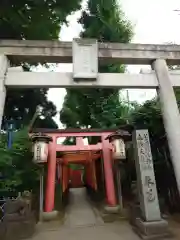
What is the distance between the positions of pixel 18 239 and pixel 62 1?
7.12 metres

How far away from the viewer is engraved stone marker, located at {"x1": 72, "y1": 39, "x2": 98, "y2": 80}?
15.8 ft

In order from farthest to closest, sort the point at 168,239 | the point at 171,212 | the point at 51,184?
the point at 51,184 → the point at 171,212 → the point at 168,239

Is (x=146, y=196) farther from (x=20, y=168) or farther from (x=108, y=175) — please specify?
(x=20, y=168)

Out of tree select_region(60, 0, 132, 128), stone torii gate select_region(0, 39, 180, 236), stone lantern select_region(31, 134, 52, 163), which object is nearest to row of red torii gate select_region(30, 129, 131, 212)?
stone lantern select_region(31, 134, 52, 163)

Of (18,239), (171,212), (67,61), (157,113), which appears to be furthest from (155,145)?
(18,239)

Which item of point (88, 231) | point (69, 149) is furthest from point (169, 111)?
point (69, 149)

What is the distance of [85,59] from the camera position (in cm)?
498

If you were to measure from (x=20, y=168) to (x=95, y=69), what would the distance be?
471 cm

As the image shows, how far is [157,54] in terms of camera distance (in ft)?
17.7

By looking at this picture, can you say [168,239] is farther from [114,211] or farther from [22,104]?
[22,104]

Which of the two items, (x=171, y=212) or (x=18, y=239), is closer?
(x=18, y=239)

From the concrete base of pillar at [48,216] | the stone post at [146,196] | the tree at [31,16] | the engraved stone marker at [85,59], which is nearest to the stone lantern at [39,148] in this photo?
the concrete base of pillar at [48,216]

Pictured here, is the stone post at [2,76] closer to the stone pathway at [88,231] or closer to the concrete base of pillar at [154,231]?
the stone pathway at [88,231]

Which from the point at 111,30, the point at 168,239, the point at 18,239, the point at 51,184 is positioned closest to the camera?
the point at 168,239
